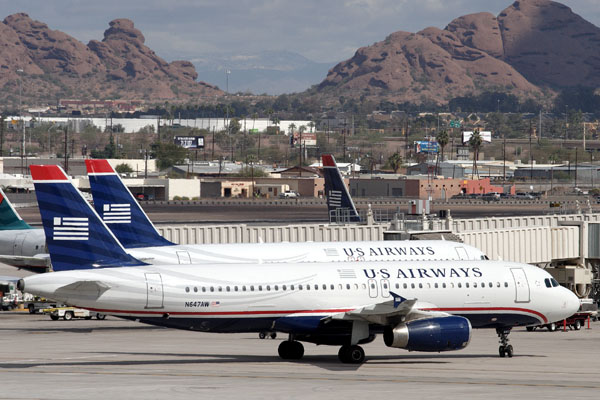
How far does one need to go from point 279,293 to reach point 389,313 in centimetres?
433

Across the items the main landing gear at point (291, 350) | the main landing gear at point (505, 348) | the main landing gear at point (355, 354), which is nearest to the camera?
the main landing gear at point (355, 354)

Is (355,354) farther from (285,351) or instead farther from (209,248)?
(209,248)

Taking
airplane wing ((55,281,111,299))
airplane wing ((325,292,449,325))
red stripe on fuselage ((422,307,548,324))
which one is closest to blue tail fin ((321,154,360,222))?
red stripe on fuselage ((422,307,548,324))

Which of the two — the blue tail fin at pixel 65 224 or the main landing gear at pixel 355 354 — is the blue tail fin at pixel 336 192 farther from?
the blue tail fin at pixel 65 224

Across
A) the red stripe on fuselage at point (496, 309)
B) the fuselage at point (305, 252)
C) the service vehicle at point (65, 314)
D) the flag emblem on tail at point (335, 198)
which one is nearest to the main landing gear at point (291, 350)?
the red stripe on fuselage at point (496, 309)

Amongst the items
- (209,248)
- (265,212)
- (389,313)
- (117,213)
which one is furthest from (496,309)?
(265,212)

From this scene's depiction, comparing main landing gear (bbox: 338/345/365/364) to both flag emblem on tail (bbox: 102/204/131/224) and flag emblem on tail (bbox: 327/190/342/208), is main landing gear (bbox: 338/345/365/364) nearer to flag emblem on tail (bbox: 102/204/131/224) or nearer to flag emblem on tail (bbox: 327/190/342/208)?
flag emblem on tail (bbox: 102/204/131/224)

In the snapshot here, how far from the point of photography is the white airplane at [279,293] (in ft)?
126

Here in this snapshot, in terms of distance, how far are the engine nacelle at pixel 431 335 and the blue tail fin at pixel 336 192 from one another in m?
36.0

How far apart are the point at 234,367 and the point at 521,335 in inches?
964

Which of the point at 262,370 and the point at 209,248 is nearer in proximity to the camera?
the point at 262,370

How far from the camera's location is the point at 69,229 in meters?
38.8

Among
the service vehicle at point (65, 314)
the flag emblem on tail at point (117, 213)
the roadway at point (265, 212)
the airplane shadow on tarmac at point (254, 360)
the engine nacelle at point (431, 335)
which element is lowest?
the service vehicle at point (65, 314)

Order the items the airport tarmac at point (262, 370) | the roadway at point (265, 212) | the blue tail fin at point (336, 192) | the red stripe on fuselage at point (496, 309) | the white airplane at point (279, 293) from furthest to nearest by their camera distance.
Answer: the roadway at point (265, 212) → the blue tail fin at point (336, 192) → the red stripe on fuselage at point (496, 309) → the white airplane at point (279, 293) → the airport tarmac at point (262, 370)
